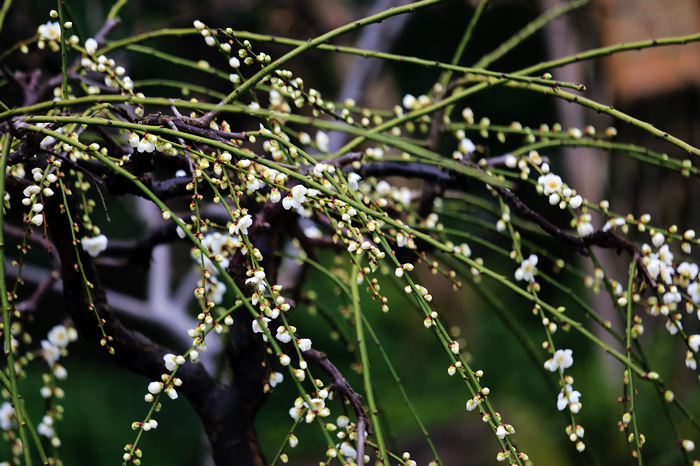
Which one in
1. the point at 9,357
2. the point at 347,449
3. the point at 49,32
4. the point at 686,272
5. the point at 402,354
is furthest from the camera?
the point at 402,354

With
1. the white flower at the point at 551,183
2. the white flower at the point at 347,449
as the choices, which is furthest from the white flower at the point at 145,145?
the white flower at the point at 551,183

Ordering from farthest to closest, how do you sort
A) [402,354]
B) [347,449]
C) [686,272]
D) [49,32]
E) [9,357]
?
[402,354] < [49,32] < [686,272] < [347,449] < [9,357]

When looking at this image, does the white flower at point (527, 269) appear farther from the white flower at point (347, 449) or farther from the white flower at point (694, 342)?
the white flower at point (347, 449)

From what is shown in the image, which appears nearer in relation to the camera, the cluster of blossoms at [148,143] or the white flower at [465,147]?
the cluster of blossoms at [148,143]

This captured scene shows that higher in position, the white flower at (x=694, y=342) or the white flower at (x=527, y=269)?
the white flower at (x=527, y=269)

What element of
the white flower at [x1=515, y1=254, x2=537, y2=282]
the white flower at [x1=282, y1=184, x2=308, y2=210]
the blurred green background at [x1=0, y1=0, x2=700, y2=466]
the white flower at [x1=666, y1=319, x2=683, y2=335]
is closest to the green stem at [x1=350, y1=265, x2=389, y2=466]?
the white flower at [x1=282, y1=184, x2=308, y2=210]

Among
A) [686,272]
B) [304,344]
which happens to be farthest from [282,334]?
[686,272]

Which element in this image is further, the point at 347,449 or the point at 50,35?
the point at 50,35

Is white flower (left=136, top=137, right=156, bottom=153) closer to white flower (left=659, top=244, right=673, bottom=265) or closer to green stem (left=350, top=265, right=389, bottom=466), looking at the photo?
green stem (left=350, top=265, right=389, bottom=466)

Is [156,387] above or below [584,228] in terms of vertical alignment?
below

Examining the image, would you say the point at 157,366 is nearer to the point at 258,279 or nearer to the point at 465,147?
the point at 258,279

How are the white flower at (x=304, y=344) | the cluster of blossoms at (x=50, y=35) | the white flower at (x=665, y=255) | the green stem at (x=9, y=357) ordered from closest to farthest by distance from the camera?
the green stem at (x=9, y=357), the white flower at (x=304, y=344), the white flower at (x=665, y=255), the cluster of blossoms at (x=50, y=35)

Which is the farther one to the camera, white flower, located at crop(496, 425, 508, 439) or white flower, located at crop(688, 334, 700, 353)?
white flower, located at crop(688, 334, 700, 353)
